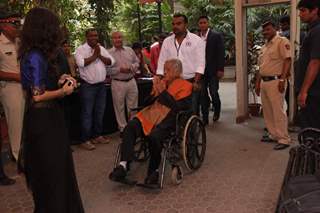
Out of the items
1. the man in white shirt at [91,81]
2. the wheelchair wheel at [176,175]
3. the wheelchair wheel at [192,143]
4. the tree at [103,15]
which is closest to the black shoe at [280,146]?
the wheelchair wheel at [192,143]

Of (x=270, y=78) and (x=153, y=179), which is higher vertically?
(x=270, y=78)

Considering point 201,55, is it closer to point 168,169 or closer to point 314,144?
point 168,169

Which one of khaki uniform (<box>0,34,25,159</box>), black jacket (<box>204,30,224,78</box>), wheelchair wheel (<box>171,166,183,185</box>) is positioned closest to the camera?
wheelchair wheel (<box>171,166,183,185</box>)

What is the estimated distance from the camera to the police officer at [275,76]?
4.38m

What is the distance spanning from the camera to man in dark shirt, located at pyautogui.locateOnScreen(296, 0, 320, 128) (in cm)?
321

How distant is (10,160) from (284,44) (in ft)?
11.2

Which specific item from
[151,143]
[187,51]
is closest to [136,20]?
Answer: [187,51]

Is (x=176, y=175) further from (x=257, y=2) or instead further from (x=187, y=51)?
(x=257, y=2)

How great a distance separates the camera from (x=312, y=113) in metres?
3.37

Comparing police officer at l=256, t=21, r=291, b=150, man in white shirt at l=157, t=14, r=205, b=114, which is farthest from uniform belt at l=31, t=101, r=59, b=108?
police officer at l=256, t=21, r=291, b=150

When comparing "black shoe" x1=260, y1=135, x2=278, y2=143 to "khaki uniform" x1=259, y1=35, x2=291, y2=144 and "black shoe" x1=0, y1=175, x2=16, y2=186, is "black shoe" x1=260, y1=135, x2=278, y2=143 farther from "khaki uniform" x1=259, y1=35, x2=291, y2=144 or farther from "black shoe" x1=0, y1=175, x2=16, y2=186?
"black shoe" x1=0, y1=175, x2=16, y2=186

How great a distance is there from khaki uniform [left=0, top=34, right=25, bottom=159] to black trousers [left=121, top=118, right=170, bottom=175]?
1259 mm

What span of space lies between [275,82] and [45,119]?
2.93 meters

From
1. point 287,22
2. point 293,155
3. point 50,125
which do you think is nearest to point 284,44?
point 287,22
